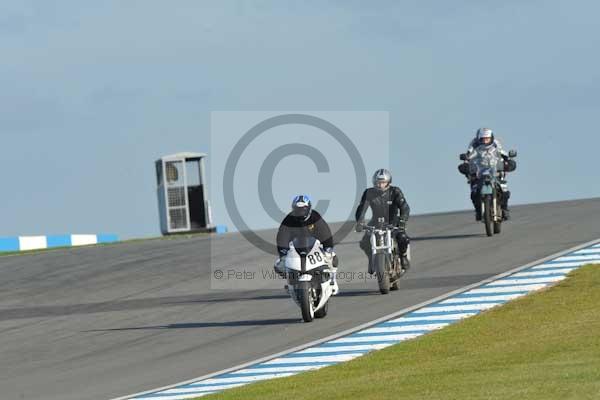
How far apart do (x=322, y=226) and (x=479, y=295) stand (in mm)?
2905

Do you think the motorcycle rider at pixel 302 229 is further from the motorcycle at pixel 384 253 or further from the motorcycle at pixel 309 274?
the motorcycle at pixel 384 253

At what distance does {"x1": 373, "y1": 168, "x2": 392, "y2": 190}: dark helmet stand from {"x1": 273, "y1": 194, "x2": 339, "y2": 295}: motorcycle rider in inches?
98.0

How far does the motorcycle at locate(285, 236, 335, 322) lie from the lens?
19.0 meters

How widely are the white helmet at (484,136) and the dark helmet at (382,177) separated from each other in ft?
23.2

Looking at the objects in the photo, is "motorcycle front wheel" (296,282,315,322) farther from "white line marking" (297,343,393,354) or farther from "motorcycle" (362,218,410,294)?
"white line marking" (297,343,393,354)

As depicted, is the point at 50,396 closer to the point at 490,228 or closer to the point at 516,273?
the point at 516,273

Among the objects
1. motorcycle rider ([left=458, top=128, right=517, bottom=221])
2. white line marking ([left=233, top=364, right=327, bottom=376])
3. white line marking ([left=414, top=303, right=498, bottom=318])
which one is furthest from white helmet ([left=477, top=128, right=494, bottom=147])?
white line marking ([left=233, top=364, right=327, bottom=376])

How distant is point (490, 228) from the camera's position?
29703 mm

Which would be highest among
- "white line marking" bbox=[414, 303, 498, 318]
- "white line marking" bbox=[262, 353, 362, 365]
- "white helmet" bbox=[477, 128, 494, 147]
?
"white helmet" bbox=[477, 128, 494, 147]

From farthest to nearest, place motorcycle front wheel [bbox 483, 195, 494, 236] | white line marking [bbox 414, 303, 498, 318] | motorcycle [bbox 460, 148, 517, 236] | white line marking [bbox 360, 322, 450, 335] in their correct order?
motorcycle front wheel [bbox 483, 195, 494, 236] → motorcycle [bbox 460, 148, 517, 236] → white line marking [bbox 414, 303, 498, 318] → white line marking [bbox 360, 322, 450, 335]

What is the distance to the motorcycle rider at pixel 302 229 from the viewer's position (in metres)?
19.4

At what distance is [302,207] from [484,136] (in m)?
10.3

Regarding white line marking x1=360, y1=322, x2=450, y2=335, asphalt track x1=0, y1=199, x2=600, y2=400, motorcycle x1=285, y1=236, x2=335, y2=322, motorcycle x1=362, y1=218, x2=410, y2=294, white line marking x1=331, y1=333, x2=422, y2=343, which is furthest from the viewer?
motorcycle x1=362, y1=218, x2=410, y2=294

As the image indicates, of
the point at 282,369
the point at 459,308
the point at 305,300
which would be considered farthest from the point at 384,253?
the point at 282,369
